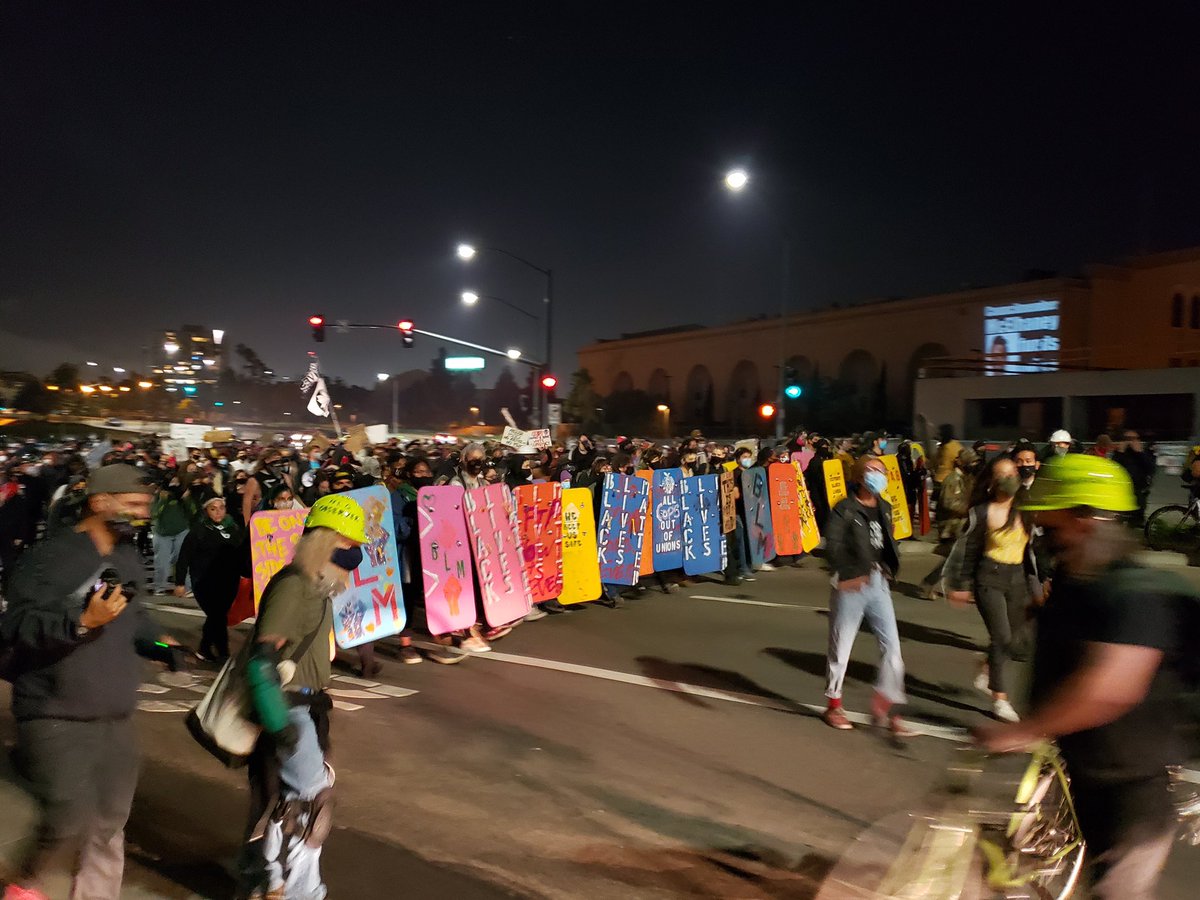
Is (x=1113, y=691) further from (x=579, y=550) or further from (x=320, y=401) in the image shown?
(x=320, y=401)

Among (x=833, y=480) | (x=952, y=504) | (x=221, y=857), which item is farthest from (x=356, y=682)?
(x=833, y=480)

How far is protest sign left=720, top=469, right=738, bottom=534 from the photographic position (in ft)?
41.8

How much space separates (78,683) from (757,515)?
10938mm

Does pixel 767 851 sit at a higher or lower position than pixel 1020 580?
lower

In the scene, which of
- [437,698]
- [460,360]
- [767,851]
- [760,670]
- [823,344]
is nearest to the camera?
[767,851]

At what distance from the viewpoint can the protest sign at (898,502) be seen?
623 inches

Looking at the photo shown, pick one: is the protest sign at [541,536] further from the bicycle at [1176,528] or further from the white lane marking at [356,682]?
the bicycle at [1176,528]

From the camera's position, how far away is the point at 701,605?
11.2 metres

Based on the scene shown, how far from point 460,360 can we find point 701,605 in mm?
41781

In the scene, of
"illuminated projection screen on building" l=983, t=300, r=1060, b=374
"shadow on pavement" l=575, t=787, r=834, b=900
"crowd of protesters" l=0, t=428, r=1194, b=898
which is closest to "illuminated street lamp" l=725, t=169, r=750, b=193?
"crowd of protesters" l=0, t=428, r=1194, b=898

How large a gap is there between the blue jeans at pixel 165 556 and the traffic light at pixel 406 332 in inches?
566

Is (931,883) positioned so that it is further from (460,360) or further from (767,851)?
(460,360)

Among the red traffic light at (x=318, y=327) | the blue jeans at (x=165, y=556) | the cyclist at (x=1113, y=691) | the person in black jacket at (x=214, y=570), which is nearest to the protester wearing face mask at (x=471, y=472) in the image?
the person in black jacket at (x=214, y=570)

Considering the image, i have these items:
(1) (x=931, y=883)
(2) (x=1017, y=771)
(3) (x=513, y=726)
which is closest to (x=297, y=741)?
(1) (x=931, y=883)
